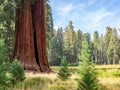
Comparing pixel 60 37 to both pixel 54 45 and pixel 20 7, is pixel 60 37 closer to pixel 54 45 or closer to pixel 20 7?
pixel 54 45

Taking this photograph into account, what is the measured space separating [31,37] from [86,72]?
1357 cm

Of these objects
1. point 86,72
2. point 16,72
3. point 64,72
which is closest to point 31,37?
point 64,72

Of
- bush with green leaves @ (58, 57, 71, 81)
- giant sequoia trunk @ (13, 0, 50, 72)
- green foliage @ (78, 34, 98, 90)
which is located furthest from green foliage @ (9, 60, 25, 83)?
giant sequoia trunk @ (13, 0, 50, 72)

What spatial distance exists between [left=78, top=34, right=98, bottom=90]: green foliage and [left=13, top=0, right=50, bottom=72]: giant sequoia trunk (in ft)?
39.1

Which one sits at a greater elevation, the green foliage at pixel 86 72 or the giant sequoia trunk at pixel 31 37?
the giant sequoia trunk at pixel 31 37

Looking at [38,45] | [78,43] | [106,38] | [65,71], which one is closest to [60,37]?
[78,43]

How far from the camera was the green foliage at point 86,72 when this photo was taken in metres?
9.41

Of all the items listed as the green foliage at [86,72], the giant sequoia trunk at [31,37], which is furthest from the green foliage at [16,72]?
the giant sequoia trunk at [31,37]

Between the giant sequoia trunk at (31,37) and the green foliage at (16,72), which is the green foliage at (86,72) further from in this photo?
the giant sequoia trunk at (31,37)

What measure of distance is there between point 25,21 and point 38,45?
1922 millimetres

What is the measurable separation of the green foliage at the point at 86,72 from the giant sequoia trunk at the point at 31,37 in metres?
11.9

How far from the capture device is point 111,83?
12320 millimetres

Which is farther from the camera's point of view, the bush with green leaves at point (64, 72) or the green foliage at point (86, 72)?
the bush with green leaves at point (64, 72)

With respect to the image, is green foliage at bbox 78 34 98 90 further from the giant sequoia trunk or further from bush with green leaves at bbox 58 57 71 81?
the giant sequoia trunk
